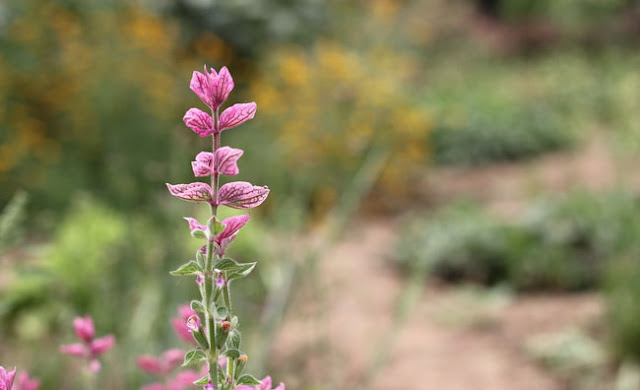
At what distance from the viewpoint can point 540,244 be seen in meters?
4.36

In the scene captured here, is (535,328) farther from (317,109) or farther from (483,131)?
(483,131)

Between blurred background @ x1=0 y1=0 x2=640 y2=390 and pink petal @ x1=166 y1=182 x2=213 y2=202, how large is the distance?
452 mm

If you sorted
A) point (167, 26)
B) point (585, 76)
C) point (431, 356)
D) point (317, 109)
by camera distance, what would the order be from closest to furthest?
1. point (431, 356)
2. point (317, 109)
3. point (167, 26)
4. point (585, 76)

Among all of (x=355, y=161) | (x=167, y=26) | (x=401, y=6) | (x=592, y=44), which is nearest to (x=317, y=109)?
(x=355, y=161)

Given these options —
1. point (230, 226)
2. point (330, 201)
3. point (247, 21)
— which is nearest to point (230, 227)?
point (230, 226)

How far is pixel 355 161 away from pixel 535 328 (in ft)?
8.94

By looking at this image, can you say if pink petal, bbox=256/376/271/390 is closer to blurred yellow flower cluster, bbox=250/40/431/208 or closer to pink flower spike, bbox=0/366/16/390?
pink flower spike, bbox=0/366/16/390

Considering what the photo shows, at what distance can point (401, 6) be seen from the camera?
38.8 feet

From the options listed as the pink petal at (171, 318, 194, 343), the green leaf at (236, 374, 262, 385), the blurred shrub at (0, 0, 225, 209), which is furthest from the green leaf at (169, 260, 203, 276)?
the blurred shrub at (0, 0, 225, 209)

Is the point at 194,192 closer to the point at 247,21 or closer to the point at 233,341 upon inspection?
the point at 233,341

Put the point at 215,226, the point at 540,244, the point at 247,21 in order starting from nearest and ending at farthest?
the point at 215,226 → the point at 540,244 → the point at 247,21

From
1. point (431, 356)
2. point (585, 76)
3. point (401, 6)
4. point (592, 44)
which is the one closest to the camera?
point (431, 356)

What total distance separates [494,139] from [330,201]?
2.51 m

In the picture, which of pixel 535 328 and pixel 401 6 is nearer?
pixel 535 328
